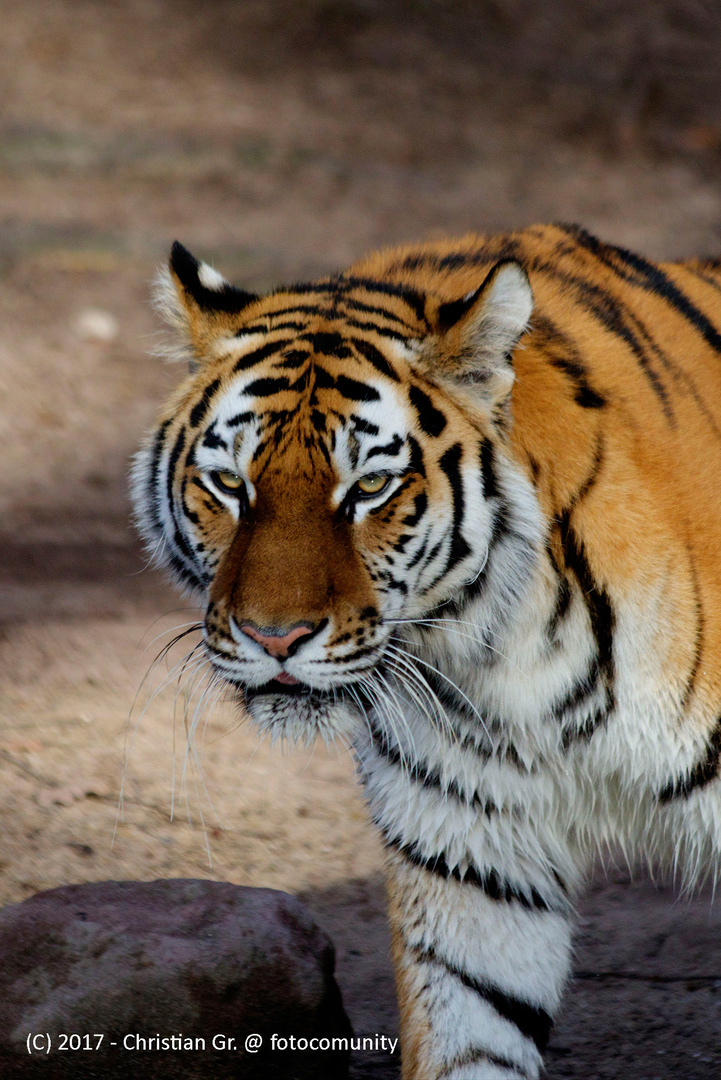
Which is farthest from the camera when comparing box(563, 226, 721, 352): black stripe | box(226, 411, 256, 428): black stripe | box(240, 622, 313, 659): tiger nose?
box(563, 226, 721, 352): black stripe

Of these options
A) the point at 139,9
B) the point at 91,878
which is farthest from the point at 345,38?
the point at 91,878

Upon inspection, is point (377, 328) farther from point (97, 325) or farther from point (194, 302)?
point (97, 325)

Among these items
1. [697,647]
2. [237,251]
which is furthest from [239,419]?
[237,251]

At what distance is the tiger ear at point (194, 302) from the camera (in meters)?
1.88

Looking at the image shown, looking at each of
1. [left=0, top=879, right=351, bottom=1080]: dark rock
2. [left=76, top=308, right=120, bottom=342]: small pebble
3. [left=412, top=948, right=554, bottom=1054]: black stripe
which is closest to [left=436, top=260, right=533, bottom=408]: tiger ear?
[left=412, top=948, right=554, bottom=1054]: black stripe

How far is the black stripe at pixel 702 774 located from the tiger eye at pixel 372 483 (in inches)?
23.0

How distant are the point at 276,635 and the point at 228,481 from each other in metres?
0.25

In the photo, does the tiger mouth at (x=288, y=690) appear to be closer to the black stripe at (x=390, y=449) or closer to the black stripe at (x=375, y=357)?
the black stripe at (x=390, y=449)

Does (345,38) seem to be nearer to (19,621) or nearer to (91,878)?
(19,621)

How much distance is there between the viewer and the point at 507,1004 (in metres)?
2.03

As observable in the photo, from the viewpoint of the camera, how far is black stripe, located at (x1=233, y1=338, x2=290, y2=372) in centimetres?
181

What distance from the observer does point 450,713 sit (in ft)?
6.29

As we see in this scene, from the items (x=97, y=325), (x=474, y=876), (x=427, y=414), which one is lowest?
(x=474, y=876)

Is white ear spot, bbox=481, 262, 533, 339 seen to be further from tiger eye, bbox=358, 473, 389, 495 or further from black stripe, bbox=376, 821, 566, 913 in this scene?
A: black stripe, bbox=376, 821, 566, 913
